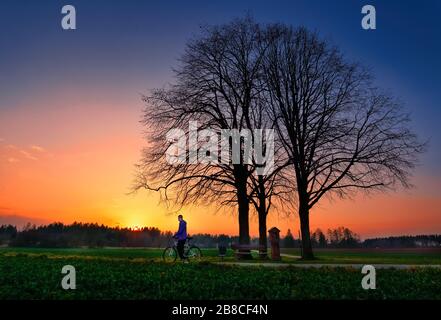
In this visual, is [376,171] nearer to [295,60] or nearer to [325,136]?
[325,136]

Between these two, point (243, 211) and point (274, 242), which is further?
point (243, 211)

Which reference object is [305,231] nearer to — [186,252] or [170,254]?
[186,252]

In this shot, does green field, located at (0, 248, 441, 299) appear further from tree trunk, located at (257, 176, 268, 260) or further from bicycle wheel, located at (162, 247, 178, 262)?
tree trunk, located at (257, 176, 268, 260)

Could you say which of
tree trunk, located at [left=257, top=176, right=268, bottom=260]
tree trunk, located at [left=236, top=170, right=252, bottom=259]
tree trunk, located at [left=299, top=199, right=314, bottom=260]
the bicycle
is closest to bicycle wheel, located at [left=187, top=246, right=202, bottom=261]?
the bicycle

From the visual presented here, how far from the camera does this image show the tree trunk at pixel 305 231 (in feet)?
99.1

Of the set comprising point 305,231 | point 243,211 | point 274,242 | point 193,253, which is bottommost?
point 193,253

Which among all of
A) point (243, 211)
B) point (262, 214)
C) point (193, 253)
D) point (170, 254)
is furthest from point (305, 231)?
point (170, 254)

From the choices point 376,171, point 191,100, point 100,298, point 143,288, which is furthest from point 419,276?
point 191,100

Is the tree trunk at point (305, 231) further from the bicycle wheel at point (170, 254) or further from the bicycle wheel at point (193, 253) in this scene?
the bicycle wheel at point (170, 254)

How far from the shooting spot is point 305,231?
30.9 m

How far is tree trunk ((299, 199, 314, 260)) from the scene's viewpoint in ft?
99.1

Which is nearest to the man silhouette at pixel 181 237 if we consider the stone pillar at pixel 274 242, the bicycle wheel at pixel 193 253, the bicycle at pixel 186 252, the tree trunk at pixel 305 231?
the bicycle at pixel 186 252
